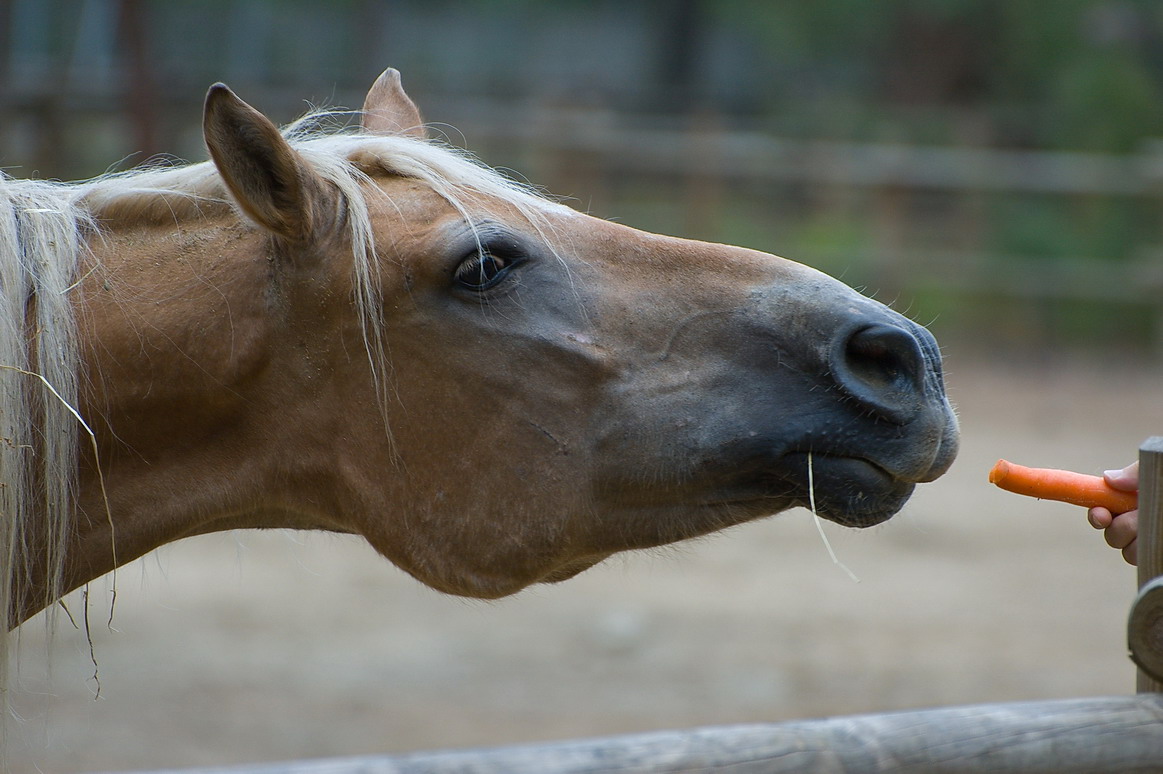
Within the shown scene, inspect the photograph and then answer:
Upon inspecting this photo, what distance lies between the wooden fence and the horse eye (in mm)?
837

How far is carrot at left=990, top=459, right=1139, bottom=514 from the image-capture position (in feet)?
5.75

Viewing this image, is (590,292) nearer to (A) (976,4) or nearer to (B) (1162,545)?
(B) (1162,545)

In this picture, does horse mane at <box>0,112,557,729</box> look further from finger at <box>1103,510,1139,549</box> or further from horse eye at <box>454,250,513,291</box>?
finger at <box>1103,510,1139,549</box>

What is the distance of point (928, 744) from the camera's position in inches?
54.5

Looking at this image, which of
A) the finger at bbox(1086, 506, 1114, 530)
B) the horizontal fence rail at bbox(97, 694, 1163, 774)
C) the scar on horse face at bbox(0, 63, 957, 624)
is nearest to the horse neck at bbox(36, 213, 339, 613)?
the scar on horse face at bbox(0, 63, 957, 624)

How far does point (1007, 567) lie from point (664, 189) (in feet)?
25.3

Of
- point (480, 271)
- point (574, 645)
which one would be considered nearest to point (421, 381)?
point (480, 271)

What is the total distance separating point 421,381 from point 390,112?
716 millimetres

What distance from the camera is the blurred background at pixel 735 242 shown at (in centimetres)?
477

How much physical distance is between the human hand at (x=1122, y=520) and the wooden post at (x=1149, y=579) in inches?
4.1

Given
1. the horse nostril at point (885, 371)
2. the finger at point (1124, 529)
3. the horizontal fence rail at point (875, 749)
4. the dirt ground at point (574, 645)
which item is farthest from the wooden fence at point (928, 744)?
the dirt ground at point (574, 645)

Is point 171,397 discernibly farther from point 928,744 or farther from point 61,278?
point 928,744

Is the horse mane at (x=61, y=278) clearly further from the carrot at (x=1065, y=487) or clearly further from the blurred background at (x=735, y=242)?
the carrot at (x=1065, y=487)

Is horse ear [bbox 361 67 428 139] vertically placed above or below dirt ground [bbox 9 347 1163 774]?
above
